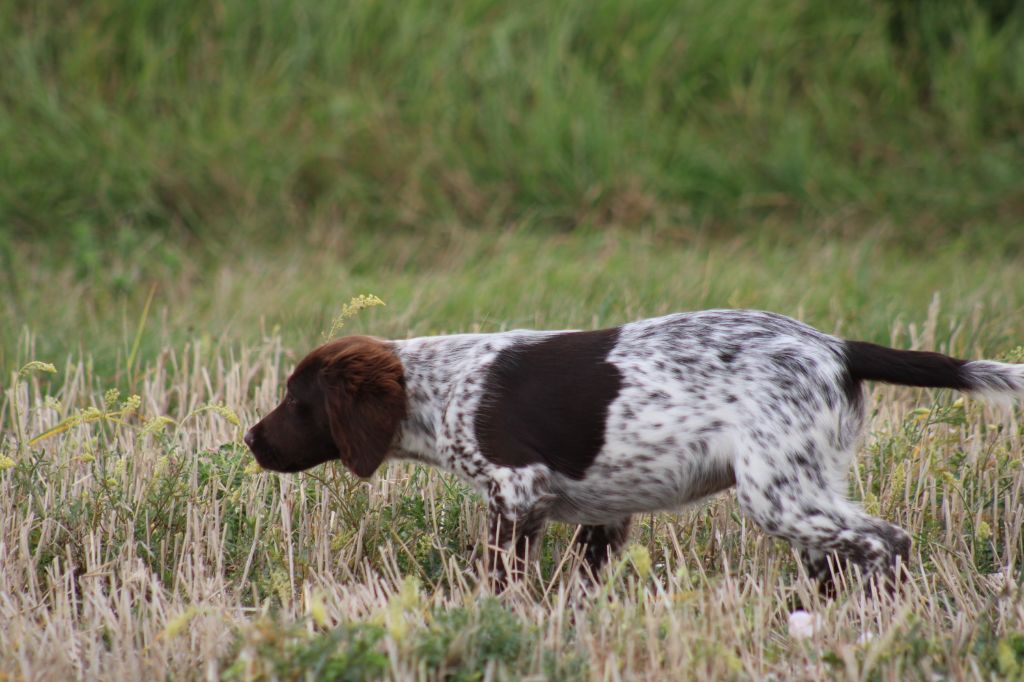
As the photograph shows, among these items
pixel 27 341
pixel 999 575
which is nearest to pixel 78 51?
pixel 27 341

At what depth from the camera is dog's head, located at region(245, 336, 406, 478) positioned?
14.3ft

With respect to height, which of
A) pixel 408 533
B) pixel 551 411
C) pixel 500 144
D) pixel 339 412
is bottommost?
pixel 500 144

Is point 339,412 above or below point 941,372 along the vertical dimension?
below

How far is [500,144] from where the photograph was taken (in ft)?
34.0

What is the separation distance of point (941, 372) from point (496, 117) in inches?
268

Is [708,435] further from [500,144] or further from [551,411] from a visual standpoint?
[500,144]

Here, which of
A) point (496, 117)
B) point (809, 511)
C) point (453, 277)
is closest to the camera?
point (809, 511)

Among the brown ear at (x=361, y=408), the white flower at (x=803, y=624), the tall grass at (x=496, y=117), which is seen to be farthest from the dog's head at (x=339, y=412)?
the tall grass at (x=496, y=117)

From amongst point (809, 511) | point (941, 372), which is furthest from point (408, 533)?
point (941, 372)

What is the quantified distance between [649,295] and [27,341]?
3.37m

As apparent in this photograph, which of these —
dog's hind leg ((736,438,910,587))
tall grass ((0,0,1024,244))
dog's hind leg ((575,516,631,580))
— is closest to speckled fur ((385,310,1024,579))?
dog's hind leg ((736,438,910,587))

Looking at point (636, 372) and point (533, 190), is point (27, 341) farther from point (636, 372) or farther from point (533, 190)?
point (533, 190)

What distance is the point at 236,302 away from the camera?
7977 mm

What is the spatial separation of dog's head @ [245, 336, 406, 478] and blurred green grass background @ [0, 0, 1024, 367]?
12.2 ft
